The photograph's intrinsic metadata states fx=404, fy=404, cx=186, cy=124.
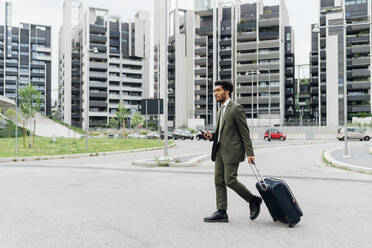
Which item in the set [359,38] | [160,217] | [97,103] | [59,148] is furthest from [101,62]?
[160,217]

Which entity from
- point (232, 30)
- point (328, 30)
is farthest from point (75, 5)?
point (328, 30)

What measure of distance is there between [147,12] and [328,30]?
49121 mm

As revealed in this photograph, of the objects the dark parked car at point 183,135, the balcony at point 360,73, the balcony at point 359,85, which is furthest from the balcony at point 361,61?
the dark parked car at point 183,135

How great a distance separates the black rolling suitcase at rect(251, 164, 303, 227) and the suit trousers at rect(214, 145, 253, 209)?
0.28 metres

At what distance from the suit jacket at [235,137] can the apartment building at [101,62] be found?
298 feet

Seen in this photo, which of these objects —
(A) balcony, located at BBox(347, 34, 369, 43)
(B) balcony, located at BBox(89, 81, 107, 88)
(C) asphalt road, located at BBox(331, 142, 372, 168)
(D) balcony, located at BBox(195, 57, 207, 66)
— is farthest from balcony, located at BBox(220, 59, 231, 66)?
(C) asphalt road, located at BBox(331, 142, 372, 168)

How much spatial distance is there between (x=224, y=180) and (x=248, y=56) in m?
82.6

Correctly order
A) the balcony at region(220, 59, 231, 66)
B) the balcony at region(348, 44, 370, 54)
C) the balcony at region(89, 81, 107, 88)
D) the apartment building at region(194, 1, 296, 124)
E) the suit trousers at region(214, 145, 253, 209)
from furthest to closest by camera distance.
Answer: the balcony at region(89, 81, 107, 88)
the balcony at region(220, 59, 231, 66)
the apartment building at region(194, 1, 296, 124)
the balcony at region(348, 44, 370, 54)
the suit trousers at region(214, 145, 253, 209)

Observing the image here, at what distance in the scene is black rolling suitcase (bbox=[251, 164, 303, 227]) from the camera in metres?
4.88

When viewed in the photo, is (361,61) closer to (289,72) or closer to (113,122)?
(289,72)

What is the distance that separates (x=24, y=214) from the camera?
572 centimetres

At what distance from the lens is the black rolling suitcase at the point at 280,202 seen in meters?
4.88

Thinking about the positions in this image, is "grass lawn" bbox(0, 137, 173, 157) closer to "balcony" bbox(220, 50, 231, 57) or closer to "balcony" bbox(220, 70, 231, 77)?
"balcony" bbox(220, 70, 231, 77)

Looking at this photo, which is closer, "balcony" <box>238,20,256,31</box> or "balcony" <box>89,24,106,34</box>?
"balcony" <box>238,20,256,31</box>
